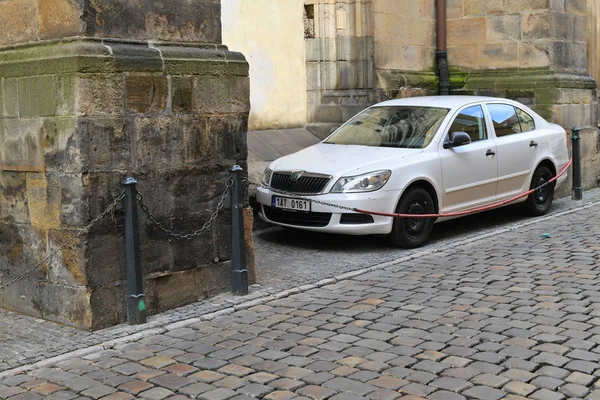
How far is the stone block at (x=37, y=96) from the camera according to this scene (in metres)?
6.43

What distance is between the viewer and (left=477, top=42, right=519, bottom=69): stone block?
1402cm

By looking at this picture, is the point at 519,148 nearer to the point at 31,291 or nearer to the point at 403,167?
the point at 403,167

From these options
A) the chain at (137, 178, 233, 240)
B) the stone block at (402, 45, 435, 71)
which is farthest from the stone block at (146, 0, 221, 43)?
the stone block at (402, 45, 435, 71)

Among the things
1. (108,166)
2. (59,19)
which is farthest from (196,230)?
(59,19)

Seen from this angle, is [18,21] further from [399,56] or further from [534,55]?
[534,55]

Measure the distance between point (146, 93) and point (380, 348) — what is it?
2.63m

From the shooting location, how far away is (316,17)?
1268 cm

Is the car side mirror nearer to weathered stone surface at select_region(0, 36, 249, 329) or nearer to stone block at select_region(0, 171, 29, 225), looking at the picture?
weathered stone surface at select_region(0, 36, 249, 329)

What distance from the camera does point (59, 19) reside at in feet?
21.4

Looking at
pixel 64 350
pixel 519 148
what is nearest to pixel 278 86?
pixel 519 148

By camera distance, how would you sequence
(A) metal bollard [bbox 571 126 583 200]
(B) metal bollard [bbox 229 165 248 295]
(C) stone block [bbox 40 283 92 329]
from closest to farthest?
(C) stone block [bbox 40 283 92 329] < (B) metal bollard [bbox 229 165 248 295] < (A) metal bollard [bbox 571 126 583 200]

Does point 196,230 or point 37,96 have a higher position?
point 37,96

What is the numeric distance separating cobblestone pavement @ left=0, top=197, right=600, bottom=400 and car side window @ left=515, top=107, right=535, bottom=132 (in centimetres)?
362

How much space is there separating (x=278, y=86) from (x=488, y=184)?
11.4ft
